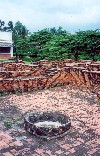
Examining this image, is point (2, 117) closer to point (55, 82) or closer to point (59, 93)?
point (59, 93)

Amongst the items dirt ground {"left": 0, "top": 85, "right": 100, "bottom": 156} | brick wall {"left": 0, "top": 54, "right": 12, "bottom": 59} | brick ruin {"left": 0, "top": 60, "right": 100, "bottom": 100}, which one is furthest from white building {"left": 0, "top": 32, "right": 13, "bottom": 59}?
dirt ground {"left": 0, "top": 85, "right": 100, "bottom": 156}

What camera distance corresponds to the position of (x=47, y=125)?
5875 millimetres

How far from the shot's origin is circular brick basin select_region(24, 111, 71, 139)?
5.18m

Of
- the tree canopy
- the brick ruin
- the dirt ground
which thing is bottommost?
the dirt ground

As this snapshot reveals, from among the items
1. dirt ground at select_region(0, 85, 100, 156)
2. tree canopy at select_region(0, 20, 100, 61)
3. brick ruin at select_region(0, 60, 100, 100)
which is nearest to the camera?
dirt ground at select_region(0, 85, 100, 156)

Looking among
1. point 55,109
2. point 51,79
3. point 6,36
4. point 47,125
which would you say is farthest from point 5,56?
point 47,125

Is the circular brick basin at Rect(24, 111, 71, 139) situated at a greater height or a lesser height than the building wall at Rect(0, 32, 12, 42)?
lesser

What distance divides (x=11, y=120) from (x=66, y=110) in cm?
169

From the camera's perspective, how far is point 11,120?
6211mm

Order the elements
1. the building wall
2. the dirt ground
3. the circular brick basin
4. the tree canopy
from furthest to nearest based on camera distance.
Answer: the building wall
the tree canopy
the circular brick basin
the dirt ground

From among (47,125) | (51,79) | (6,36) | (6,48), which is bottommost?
(47,125)

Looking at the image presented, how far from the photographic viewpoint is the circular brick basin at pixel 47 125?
5.18 m

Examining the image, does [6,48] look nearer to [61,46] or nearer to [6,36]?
[6,36]

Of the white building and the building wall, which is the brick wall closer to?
the white building
